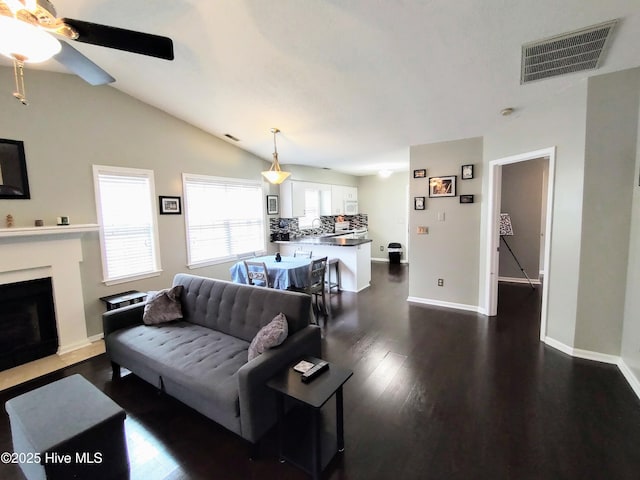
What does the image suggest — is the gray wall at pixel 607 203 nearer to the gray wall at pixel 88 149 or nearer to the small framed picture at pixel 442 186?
the small framed picture at pixel 442 186

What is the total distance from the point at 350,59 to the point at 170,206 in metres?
3.21

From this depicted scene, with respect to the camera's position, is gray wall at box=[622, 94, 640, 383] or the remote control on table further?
gray wall at box=[622, 94, 640, 383]

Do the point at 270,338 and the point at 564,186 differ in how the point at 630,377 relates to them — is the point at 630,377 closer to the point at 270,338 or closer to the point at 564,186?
the point at 564,186

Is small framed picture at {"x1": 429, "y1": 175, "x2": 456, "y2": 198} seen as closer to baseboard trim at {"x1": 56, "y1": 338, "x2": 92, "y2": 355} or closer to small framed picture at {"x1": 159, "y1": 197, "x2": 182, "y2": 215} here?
small framed picture at {"x1": 159, "y1": 197, "x2": 182, "y2": 215}

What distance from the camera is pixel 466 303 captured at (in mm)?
4281

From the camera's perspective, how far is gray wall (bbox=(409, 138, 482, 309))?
4121 mm

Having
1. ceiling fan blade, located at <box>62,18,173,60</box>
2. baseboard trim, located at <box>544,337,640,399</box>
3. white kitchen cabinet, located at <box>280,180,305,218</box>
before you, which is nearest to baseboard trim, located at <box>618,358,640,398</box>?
baseboard trim, located at <box>544,337,640,399</box>

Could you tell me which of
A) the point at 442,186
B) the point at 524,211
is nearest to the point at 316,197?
the point at 442,186

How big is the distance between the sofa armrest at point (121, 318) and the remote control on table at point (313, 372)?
6.78 feet

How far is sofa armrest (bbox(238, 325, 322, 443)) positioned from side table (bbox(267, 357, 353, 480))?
0.08 meters

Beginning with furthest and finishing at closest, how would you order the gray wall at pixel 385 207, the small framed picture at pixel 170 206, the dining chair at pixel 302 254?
the gray wall at pixel 385 207
the dining chair at pixel 302 254
the small framed picture at pixel 170 206

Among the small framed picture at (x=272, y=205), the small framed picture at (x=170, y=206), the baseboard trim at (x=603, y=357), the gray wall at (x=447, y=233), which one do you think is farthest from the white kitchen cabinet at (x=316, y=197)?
the baseboard trim at (x=603, y=357)

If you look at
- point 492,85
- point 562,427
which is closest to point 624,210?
point 492,85

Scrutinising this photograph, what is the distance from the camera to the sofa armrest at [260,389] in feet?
5.57
